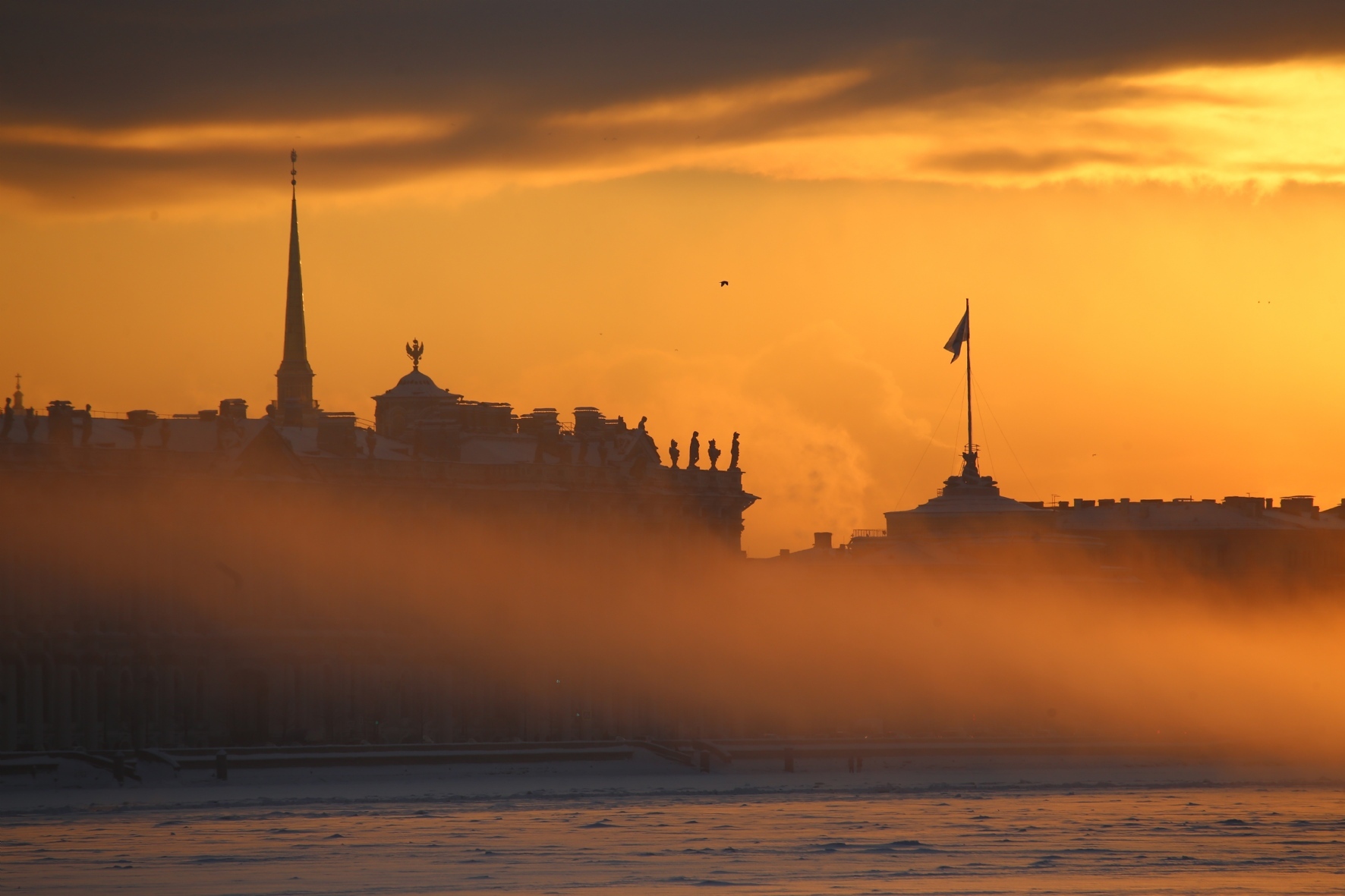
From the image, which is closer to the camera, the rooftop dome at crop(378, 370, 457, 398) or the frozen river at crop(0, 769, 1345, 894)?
the frozen river at crop(0, 769, 1345, 894)

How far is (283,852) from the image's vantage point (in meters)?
68.2

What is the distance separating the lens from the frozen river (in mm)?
63406

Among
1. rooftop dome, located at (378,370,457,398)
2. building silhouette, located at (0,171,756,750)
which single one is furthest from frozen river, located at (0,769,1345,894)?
rooftop dome, located at (378,370,457,398)

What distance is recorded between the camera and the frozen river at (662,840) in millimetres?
63406

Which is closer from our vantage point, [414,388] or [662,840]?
[662,840]

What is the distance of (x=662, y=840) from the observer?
72.1 meters

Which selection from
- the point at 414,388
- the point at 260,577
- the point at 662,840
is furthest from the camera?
the point at 414,388

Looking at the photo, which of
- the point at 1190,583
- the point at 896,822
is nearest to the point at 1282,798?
the point at 896,822

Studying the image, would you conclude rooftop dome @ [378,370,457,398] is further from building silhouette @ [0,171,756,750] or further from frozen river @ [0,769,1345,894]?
frozen river @ [0,769,1345,894]

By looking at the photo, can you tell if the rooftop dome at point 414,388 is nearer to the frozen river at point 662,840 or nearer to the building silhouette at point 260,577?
the building silhouette at point 260,577

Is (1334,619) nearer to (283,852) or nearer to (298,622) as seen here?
(298,622)

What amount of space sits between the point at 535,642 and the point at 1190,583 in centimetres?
5244

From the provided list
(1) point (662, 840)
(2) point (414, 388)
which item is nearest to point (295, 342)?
(2) point (414, 388)

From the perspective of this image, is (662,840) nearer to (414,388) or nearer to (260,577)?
(260,577)
